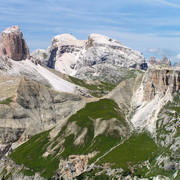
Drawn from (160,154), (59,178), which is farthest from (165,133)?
(59,178)

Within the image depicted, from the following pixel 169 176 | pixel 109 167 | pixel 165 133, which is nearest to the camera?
pixel 169 176

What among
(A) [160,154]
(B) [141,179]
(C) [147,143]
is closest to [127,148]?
(C) [147,143]

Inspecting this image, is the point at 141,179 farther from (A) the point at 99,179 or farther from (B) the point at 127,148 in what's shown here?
(B) the point at 127,148

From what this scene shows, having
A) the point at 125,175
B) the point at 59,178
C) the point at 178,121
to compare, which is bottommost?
the point at 59,178

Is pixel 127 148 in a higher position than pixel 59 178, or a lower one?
higher

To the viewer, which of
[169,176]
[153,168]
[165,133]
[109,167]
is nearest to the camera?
[169,176]

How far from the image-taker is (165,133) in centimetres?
19800

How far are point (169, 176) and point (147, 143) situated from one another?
4098 cm

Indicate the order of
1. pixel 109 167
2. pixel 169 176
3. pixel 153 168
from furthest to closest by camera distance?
pixel 109 167
pixel 153 168
pixel 169 176

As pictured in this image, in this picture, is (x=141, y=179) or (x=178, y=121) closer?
(x=141, y=179)

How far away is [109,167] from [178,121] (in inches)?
1470

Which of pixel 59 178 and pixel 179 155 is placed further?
pixel 59 178

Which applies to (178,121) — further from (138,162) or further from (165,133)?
(138,162)

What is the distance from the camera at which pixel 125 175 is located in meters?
175
